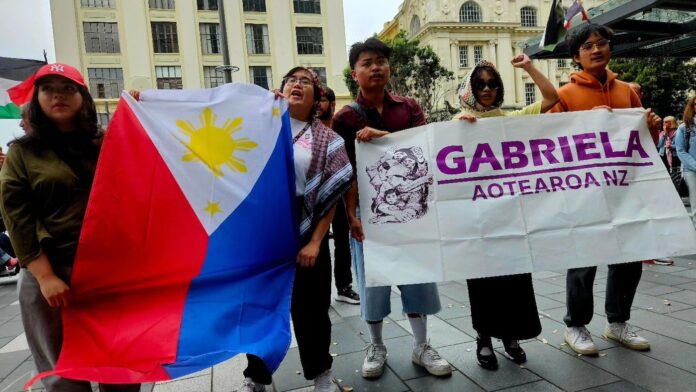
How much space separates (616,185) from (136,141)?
2757mm

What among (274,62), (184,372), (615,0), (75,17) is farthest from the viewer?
(274,62)

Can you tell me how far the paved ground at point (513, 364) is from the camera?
281 centimetres

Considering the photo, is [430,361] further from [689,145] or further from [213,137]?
[689,145]

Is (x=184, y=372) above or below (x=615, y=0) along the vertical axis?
below

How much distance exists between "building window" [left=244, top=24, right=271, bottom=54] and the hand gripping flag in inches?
1451

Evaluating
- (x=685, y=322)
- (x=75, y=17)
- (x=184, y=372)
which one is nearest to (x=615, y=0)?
(x=685, y=322)

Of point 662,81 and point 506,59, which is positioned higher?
point 506,59

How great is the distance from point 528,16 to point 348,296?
54.8m

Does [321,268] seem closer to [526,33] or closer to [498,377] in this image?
[498,377]

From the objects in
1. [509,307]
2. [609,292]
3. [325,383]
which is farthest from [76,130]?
[609,292]

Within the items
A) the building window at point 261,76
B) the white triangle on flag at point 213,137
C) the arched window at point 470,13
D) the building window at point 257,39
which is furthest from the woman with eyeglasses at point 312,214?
the arched window at point 470,13

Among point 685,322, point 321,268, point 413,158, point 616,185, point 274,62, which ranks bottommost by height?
point 685,322

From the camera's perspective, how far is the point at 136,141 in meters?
2.45

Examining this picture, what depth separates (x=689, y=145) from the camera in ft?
21.5
